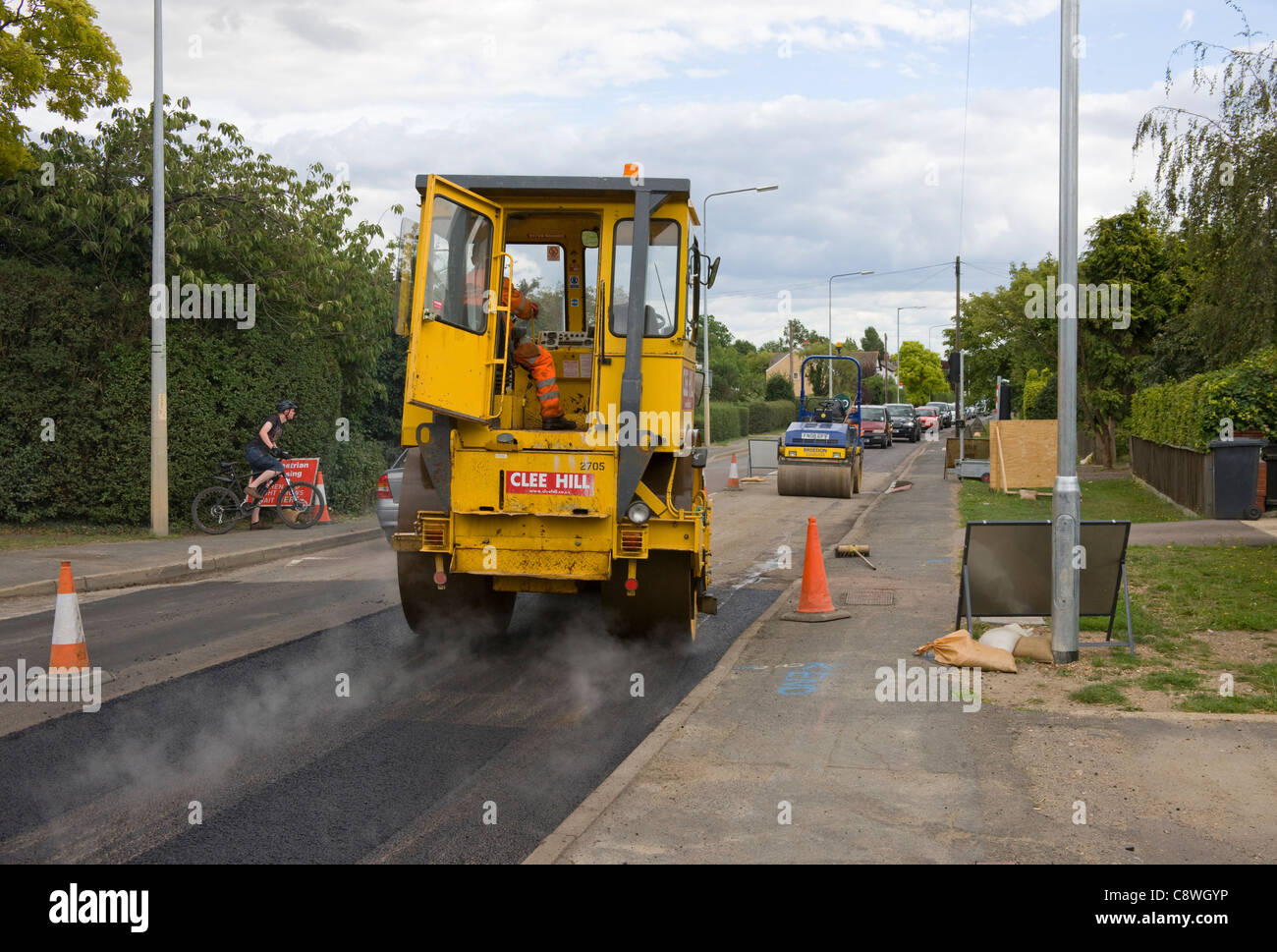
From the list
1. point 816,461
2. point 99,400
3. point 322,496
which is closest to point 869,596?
point 322,496

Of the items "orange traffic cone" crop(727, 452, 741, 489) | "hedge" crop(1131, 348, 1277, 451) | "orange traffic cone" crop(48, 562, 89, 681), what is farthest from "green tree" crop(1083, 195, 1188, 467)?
"orange traffic cone" crop(48, 562, 89, 681)

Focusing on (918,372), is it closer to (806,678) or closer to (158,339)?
(158,339)

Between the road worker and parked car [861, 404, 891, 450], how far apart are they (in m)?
40.6

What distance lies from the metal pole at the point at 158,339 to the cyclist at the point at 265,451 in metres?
1.15

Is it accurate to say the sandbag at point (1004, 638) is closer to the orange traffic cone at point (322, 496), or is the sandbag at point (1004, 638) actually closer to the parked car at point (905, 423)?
the orange traffic cone at point (322, 496)

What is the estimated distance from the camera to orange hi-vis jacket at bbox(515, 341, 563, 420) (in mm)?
8719

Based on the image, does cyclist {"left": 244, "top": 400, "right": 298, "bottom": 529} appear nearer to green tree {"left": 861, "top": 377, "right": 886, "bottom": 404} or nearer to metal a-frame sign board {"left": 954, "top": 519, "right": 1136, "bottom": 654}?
metal a-frame sign board {"left": 954, "top": 519, "right": 1136, "bottom": 654}

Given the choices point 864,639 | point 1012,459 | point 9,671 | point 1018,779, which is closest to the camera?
point 1018,779

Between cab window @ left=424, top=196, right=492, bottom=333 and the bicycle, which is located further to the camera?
the bicycle

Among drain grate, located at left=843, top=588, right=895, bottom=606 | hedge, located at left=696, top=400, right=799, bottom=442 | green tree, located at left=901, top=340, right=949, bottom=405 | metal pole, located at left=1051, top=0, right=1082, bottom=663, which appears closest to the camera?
metal pole, located at left=1051, top=0, right=1082, bottom=663
